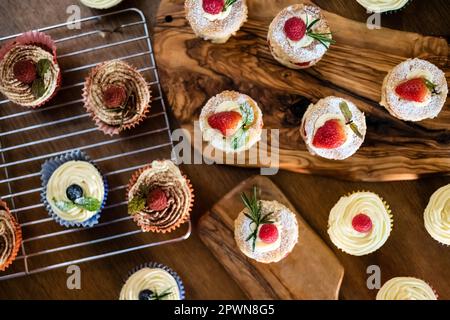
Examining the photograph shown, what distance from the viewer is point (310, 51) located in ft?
9.34

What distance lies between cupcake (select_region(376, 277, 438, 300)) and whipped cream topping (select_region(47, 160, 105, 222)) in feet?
5.00

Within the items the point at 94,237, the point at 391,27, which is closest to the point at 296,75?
the point at 391,27

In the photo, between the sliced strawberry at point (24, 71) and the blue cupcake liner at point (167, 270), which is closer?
the sliced strawberry at point (24, 71)

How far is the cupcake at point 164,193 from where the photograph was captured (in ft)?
9.27

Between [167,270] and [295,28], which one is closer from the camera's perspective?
[295,28]

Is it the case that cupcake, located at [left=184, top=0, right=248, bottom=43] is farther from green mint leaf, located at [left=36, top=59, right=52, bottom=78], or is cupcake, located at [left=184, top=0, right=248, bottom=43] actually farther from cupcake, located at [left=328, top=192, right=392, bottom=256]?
cupcake, located at [left=328, top=192, right=392, bottom=256]

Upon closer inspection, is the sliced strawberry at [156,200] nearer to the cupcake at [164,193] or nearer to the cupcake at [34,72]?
the cupcake at [164,193]

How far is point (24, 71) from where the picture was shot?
9.26ft

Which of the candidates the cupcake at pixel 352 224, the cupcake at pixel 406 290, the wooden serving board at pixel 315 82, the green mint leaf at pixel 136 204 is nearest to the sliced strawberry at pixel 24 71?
the wooden serving board at pixel 315 82

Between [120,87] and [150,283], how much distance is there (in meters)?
0.99

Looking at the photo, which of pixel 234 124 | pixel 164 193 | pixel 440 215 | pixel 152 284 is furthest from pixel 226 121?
pixel 440 215

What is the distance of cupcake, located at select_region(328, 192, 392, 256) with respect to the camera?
292cm

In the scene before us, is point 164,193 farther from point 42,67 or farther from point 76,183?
point 42,67

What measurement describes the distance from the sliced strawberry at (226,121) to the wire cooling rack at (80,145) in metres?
0.32
